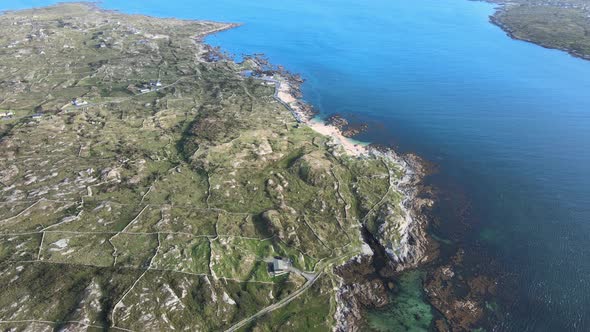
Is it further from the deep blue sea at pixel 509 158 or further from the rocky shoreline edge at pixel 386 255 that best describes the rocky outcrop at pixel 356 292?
the deep blue sea at pixel 509 158

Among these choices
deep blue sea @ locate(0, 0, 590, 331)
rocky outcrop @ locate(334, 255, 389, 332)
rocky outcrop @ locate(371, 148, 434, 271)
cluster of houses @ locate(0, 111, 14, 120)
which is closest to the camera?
rocky outcrop @ locate(334, 255, 389, 332)

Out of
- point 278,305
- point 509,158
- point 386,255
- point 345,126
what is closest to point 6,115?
point 345,126

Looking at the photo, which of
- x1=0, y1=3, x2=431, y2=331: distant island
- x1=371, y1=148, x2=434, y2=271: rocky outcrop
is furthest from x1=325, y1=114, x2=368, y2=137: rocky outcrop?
x1=371, y1=148, x2=434, y2=271: rocky outcrop

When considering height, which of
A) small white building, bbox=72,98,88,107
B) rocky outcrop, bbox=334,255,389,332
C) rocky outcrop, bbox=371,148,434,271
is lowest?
rocky outcrop, bbox=334,255,389,332

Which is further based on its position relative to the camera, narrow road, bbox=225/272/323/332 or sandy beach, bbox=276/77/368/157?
sandy beach, bbox=276/77/368/157

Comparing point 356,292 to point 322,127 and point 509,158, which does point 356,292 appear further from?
point 509,158

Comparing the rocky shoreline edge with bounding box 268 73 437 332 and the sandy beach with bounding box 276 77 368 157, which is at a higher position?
the sandy beach with bounding box 276 77 368 157

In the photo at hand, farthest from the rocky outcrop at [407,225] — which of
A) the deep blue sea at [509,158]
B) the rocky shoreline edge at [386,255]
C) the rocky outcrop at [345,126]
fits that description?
the rocky outcrop at [345,126]

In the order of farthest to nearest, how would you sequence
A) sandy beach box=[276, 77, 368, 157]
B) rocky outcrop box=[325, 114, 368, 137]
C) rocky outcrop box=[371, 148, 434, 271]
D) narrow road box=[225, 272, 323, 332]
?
rocky outcrop box=[325, 114, 368, 137] < sandy beach box=[276, 77, 368, 157] < rocky outcrop box=[371, 148, 434, 271] < narrow road box=[225, 272, 323, 332]

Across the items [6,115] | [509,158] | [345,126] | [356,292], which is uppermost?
[509,158]

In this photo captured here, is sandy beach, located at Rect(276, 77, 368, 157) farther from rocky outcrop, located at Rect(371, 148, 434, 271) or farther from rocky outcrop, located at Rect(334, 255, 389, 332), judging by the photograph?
rocky outcrop, located at Rect(334, 255, 389, 332)
